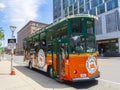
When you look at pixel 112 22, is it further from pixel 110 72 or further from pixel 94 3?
pixel 110 72

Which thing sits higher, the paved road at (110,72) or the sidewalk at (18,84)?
the paved road at (110,72)

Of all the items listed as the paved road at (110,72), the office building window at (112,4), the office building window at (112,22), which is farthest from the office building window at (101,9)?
the paved road at (110,72)

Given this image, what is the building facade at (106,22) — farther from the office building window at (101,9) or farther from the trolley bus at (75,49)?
the trolley bus at (75,49)

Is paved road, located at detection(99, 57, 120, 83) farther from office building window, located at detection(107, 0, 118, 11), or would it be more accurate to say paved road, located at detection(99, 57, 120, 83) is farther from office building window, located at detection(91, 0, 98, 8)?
office building window, located at detection(91, 0, 98, 8)

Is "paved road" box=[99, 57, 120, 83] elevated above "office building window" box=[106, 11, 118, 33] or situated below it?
below

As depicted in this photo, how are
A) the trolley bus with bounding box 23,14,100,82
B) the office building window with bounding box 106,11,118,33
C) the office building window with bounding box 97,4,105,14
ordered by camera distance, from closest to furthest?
the trolley bus with bounding box 23,14,100,82 < the office building window with bounding box 106,11,118,33 < the office building window with bounding box 97,4,105,14

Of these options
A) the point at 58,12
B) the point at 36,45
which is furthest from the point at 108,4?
the point at 36,45

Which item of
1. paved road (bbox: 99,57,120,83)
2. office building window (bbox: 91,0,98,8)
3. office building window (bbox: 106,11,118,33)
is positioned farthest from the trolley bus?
office building window (bbox: 91,0,98,8)

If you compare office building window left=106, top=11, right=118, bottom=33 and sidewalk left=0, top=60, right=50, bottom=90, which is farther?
office building window left=106, top=11, right=118, bottom=33

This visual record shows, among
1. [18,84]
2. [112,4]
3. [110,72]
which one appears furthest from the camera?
[112,4]

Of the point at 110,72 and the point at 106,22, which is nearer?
the point at 110,72

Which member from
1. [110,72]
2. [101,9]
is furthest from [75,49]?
[101,9]

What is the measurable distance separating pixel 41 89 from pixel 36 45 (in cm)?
688

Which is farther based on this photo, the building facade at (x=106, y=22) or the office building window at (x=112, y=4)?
the office building window at (x=112, y=4)
